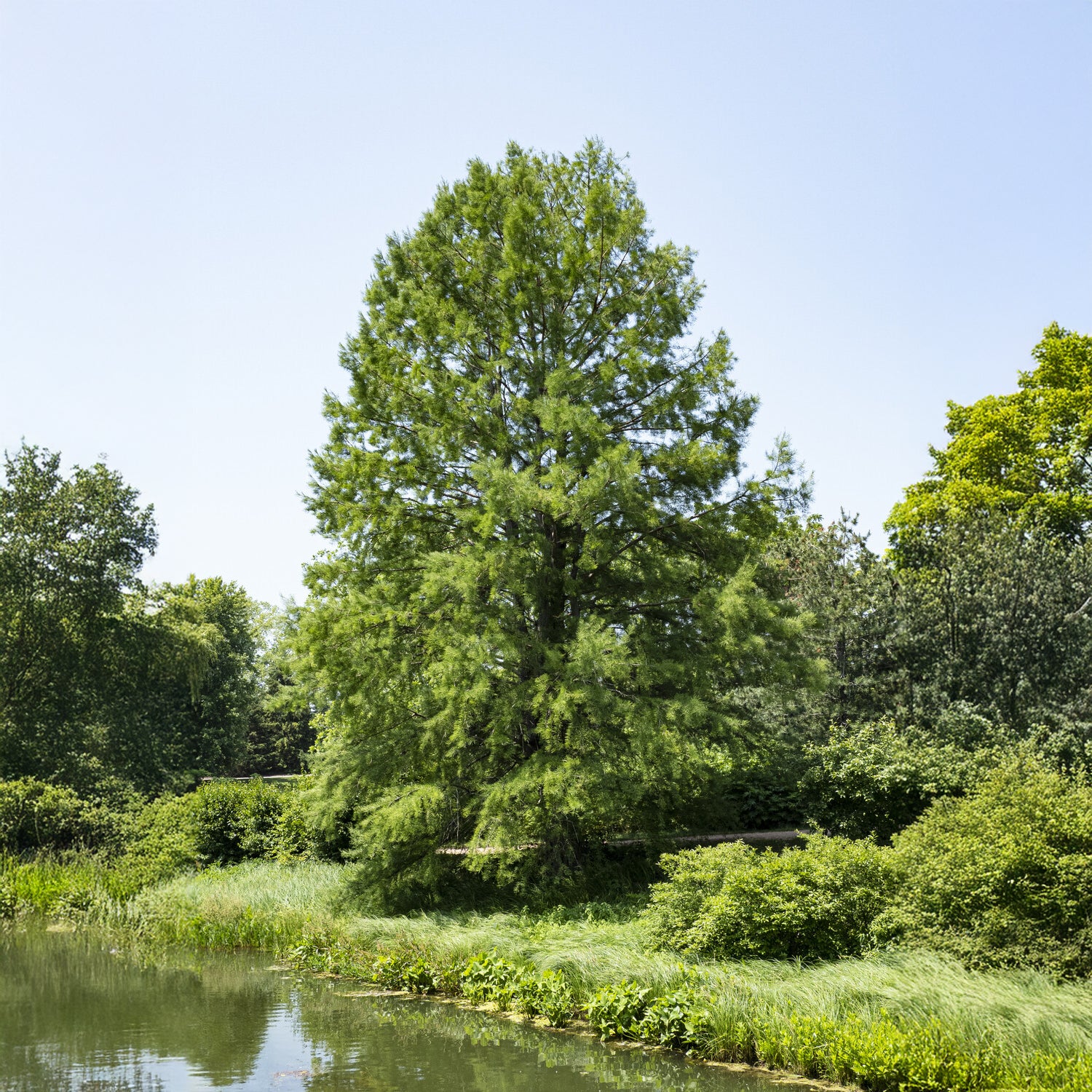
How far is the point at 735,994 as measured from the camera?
9.41 metres

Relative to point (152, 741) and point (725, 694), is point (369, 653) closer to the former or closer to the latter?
→ point (725, 694)

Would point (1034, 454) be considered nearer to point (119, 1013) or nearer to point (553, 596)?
point (553, 596)

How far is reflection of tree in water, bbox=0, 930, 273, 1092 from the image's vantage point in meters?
9.17

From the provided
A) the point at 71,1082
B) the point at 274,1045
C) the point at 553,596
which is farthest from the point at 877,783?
the point at 71,1082

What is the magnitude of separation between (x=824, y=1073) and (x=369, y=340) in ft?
43.6

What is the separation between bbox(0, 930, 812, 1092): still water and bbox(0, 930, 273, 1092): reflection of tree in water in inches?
1.0

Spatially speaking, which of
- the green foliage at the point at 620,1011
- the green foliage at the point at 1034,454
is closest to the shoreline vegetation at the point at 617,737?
the green foliage at the point at 620,1011

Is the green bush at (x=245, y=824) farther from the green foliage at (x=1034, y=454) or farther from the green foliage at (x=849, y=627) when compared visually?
the green foliage at (x=1034, y=454)

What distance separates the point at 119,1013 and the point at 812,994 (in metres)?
7.87

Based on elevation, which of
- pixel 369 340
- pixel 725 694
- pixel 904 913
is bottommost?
pixel 904 913

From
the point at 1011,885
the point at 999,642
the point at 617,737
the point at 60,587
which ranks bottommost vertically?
the point at 1011,885

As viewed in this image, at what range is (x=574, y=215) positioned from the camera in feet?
56.3

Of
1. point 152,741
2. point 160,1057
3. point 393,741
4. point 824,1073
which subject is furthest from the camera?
point 152,741

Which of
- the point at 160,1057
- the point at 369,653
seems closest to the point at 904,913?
the point at 160,1057
